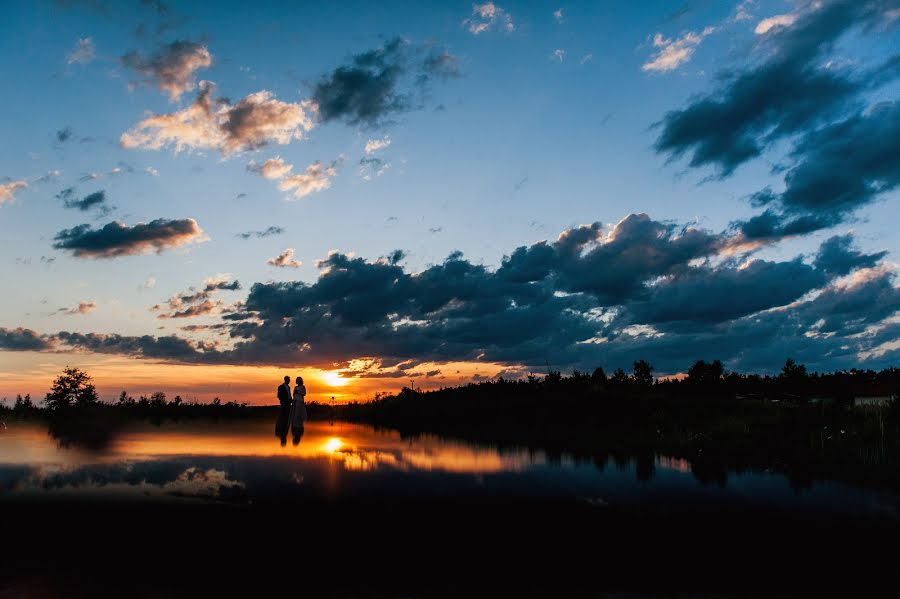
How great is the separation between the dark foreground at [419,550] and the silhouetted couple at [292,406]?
2003 cm

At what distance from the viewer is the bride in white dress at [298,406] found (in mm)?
32688

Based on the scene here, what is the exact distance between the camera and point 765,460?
22891mm

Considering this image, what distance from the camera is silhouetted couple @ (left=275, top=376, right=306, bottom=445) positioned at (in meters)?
32.6

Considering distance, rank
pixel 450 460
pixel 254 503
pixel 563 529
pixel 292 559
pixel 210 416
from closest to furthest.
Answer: pixel 292 559 < pixel 563 529 < pixel 254 503 < pixel 450 460 < pixel 210 416

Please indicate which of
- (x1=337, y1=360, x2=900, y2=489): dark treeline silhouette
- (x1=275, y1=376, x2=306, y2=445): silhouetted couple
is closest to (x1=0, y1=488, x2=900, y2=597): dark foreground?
(x1=337, y1=360, x2=900, y2=489): dark treeline silhouette

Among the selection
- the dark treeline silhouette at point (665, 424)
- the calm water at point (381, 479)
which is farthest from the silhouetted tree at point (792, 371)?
the calm water at point (381, 479)

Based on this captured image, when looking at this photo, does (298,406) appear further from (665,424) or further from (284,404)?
(665,424)

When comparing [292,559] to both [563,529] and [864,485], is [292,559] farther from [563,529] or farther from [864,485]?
[864,485]

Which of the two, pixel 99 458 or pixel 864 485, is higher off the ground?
pixel 99 458

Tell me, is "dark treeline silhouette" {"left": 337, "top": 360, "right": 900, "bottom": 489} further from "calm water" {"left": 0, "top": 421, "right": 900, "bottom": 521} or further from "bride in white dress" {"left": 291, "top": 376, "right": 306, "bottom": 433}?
"bride in white dress" {"left": 291, "top": 376, "right": 306, "bottom": 433}

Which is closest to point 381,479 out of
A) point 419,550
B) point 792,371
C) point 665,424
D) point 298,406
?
point 419,550

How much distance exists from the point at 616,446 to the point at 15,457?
2372 centimetres

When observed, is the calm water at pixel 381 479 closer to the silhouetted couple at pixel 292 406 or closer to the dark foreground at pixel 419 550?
the dark foreground at pixel 419 550

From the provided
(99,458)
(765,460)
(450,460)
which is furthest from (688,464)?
(99,458)
